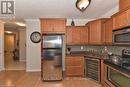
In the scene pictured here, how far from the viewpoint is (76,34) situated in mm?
6785

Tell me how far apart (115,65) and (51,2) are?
8.28 feet

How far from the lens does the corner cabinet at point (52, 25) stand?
238 inches

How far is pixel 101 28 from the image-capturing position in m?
5.64

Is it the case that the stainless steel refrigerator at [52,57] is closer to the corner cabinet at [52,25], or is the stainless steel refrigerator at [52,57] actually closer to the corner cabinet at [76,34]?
the corner cabinet at [52,25]

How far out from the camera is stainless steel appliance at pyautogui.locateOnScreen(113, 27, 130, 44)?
3.41 meters

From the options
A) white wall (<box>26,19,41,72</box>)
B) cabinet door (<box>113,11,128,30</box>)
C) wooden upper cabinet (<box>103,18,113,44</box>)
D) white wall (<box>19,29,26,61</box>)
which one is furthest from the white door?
cabinet door (<box>113,11,128,30</box>)

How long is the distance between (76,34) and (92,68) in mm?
1719

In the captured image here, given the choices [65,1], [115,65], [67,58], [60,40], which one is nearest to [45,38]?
[60,40]

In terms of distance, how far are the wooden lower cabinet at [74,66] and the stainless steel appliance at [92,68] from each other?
0.22 m

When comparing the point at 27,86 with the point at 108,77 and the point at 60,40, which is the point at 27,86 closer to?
the point at 60,40

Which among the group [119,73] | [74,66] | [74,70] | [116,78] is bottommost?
[74,70]

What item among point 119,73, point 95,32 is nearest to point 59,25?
point 95,32

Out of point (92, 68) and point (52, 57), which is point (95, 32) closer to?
point (92, 68)

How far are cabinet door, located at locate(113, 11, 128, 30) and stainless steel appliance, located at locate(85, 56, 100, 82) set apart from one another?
1582 mm
